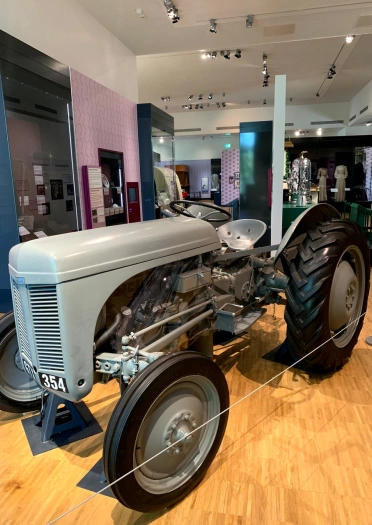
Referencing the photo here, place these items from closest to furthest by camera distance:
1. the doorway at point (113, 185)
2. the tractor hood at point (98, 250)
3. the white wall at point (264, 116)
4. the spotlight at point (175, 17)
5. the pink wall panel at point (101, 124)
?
the tractor hood at point (98, 250) < the pink wall panel at point (101, 124) < the spotlight at point (175, 17) < the doorway at point (113, 185) < the white wall at point (264, 116)

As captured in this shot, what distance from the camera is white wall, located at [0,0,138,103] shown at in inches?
124

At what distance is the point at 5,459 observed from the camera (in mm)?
1854

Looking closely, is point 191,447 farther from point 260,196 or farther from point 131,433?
point 260,196

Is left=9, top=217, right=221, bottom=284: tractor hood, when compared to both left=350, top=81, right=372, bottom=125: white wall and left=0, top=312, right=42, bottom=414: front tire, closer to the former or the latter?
left=0, top=312, right=42, bottom=414: front tire

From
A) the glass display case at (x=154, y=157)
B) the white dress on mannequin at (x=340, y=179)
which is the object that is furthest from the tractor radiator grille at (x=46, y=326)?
the white dress on mannequin at (x=340, y=179)

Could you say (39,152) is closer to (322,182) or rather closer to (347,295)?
(347,295)

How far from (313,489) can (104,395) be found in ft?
4.32

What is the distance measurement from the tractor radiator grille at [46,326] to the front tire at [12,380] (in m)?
0.66

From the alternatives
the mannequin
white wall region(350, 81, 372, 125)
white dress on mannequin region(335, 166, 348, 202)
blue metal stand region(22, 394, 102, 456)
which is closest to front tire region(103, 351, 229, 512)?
blue metal stand region(22, 394, 102, 456)

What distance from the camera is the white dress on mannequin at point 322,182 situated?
1067 centimetres

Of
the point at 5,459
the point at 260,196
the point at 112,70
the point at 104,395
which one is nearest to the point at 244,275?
the point at 104,395

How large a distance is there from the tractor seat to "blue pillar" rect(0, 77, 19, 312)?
164 cm

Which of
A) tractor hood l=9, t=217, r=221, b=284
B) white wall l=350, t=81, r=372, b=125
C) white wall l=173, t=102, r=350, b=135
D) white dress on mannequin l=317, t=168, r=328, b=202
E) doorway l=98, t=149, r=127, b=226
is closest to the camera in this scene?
tractor hood l=9, t=217, r=221, b=284

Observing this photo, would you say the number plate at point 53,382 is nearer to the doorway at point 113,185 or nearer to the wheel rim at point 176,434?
the wheel rim at point 176,434
